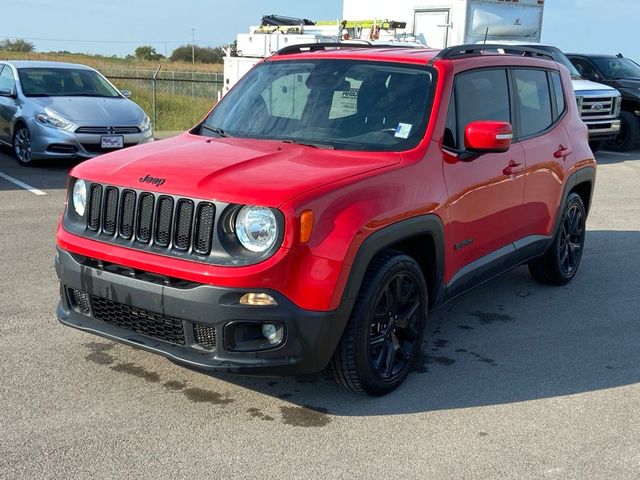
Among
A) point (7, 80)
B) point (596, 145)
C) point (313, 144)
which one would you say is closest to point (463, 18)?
point (596, 145)

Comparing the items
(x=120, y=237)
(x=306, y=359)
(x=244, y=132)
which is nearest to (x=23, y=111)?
(x=244, y=132)

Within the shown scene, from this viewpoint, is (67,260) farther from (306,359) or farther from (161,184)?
(306,359)

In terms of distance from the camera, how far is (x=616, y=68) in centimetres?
1725

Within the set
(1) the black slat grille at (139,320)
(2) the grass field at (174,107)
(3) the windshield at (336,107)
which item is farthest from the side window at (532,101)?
(2) the grass field at (174,107)

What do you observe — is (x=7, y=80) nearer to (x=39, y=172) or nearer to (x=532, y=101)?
(x=39, y=172)

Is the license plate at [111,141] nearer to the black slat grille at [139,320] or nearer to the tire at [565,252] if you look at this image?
the tire at [565,252]

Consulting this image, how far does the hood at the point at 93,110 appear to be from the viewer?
1099cm

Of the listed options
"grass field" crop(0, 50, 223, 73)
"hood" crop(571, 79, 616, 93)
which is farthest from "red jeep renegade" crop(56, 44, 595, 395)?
"grass field" crop(0, 50, 223, 73)

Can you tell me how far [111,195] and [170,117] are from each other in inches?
676

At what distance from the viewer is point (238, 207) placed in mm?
3629

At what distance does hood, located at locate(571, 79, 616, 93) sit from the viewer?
1513cm

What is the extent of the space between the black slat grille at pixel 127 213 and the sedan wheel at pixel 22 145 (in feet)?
25.9

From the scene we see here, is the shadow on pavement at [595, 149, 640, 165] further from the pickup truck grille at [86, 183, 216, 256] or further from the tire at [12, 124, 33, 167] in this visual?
the pickup truck grille at [86, 183, 216, 256]

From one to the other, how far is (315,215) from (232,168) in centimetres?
61
